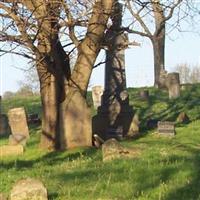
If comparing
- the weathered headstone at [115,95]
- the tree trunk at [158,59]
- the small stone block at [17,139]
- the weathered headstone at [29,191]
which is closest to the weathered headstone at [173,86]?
the tree trunk at [158,59]

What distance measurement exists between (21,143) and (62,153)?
305 cm

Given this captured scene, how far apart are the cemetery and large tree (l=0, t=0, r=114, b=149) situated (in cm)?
3

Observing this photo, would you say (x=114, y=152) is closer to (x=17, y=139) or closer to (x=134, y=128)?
(x=134, y=128)

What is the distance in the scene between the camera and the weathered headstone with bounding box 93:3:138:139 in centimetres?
1731

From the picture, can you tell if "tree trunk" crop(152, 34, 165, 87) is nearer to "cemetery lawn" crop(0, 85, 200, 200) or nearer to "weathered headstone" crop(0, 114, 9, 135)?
"weathered headstone" crop(0, 114, 9, 135)

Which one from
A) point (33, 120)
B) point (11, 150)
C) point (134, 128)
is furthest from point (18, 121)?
point (134, 128)

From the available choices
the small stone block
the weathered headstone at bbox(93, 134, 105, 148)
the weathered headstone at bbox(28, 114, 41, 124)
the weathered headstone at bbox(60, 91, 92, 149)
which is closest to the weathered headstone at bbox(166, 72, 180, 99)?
the weathered headstone at bbox(28, 114, 41, 124)

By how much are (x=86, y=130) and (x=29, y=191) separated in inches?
338

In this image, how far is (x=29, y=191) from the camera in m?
6.78

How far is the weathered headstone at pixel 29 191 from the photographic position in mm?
6781

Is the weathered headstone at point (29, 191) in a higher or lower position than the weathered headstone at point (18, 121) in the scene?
lower

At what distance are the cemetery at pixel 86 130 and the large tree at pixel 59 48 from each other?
0.03 metres

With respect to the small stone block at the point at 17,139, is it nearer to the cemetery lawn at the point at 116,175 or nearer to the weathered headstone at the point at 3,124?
the cemetery lawn at the point at 116,175

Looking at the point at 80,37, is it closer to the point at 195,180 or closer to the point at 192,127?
the point at 192,127
